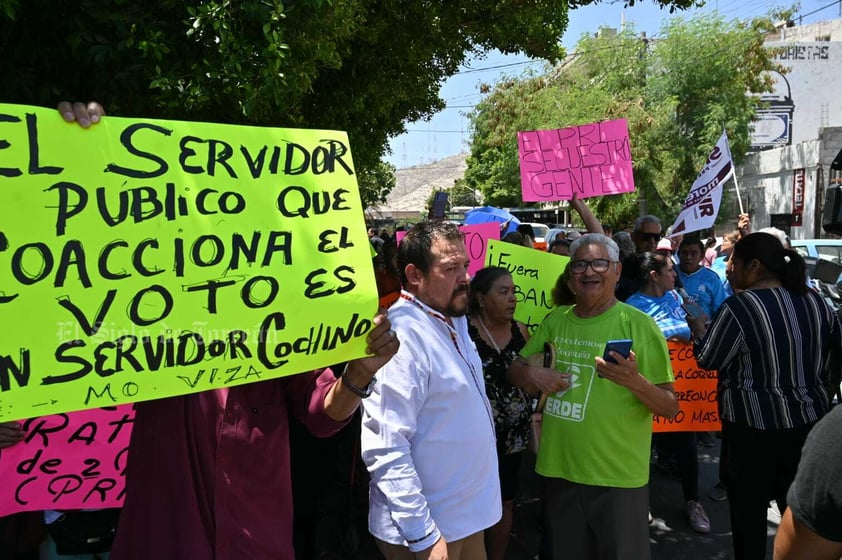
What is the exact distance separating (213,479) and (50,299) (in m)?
0.71

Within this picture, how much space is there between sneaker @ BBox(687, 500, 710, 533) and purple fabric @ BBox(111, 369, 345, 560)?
3247mm

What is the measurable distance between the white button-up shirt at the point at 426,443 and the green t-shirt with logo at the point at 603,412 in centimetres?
64

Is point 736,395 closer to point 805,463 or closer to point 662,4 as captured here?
point 805,463

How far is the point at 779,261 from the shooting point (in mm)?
3096

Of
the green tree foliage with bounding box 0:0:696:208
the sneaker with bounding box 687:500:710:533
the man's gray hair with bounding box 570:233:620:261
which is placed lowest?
the sneaker with bounding box 687:500:710:533

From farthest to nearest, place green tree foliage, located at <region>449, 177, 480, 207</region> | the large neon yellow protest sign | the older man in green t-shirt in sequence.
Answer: green tree foliage, located at <region>449, 177, 480, 207</region> → the older man in green t-shirt → the large neon yellow protest sign

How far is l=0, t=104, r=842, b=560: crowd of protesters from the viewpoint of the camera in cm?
189

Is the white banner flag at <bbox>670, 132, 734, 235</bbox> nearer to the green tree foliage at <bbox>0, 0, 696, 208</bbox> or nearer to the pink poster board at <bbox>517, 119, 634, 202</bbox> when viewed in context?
the pink poster board at <bbox>517, 119, 634, 202</bbox>

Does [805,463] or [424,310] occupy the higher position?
[424,310]

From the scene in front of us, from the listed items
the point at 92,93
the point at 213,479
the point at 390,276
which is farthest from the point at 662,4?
the point at 213,479

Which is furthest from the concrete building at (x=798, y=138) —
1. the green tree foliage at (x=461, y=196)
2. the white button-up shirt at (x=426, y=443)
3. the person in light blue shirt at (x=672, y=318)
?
the green tree foliage at (x=461, y=196)

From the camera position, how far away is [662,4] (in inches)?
234

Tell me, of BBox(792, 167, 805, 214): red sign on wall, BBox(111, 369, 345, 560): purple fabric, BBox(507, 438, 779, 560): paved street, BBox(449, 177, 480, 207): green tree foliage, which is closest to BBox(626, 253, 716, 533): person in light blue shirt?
BBox(507, 438, 779, 560): paved street

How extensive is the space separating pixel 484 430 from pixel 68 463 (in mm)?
1594
